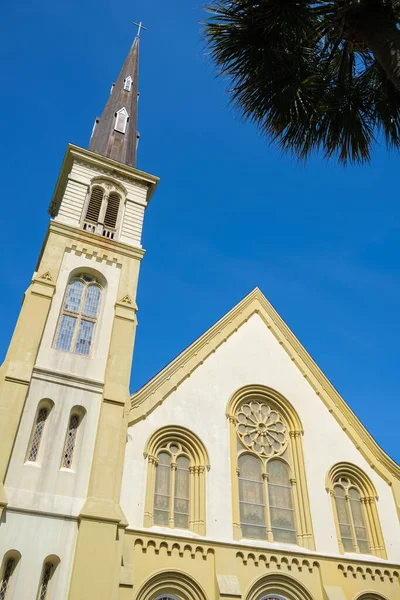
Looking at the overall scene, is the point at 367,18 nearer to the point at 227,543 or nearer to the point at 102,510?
the point at 102,510

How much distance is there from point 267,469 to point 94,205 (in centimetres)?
1285

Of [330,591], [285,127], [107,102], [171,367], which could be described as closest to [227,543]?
[330,591]

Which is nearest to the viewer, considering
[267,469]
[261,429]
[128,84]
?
[267,469]

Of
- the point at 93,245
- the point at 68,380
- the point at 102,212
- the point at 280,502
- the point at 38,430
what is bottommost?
the point at 280,502

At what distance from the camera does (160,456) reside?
663 inches

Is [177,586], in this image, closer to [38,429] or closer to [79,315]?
[38,429]

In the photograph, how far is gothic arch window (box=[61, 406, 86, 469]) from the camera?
49.2ft

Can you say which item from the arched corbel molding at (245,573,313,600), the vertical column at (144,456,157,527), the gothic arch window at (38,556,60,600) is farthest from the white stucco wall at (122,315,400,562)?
the gothic arch window at (38,556,60,600)

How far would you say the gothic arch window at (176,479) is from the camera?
51.6 ft

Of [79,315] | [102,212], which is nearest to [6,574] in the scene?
[79,315]

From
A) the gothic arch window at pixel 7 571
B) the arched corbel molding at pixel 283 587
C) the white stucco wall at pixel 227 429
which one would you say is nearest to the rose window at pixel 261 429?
the white stucco wall at pixel 227 429

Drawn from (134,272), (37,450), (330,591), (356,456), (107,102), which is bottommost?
(330,591)

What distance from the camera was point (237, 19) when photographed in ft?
29.7

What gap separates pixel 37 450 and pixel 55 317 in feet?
15.7
